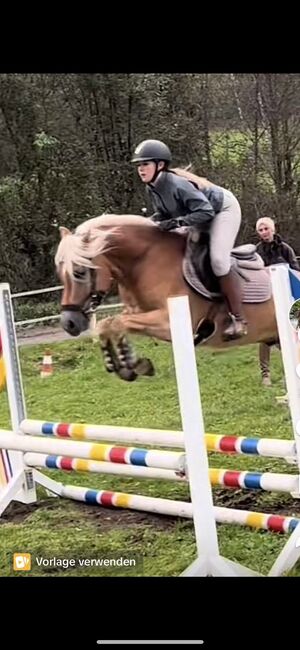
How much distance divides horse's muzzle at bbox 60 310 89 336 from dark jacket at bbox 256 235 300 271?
0.29 m

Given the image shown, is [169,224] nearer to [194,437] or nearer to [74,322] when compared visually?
[74,322]

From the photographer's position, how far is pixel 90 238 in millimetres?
1744

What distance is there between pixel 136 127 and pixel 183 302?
11.8 inches

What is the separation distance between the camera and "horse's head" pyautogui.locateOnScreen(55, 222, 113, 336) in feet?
5.71

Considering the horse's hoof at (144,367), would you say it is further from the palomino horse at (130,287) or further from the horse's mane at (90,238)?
the horse's mane at (90,238)

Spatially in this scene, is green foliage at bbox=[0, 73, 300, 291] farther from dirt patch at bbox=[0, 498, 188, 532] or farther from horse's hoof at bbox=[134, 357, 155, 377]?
dirt patch at bbox=[0, 498, 188, 532]

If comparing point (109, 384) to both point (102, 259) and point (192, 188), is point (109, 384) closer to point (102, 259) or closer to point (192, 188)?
point (102, 259)

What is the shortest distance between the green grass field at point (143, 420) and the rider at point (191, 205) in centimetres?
13

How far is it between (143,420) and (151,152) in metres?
0.42

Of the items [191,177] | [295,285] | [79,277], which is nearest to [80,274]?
[79,277]

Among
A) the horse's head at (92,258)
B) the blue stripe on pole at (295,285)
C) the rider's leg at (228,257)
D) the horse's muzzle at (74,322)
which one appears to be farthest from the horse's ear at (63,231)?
the blue stripe on pole at (295,285)

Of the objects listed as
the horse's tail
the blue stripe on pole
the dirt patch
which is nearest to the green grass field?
the dirt patch

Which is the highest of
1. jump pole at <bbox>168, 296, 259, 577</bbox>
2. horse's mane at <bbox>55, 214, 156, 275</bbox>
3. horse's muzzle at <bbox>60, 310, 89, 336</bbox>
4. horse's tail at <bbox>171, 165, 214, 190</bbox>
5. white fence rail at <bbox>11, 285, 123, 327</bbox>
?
horse's tail at <bbox>171, 165, 214, 190</bbox>
